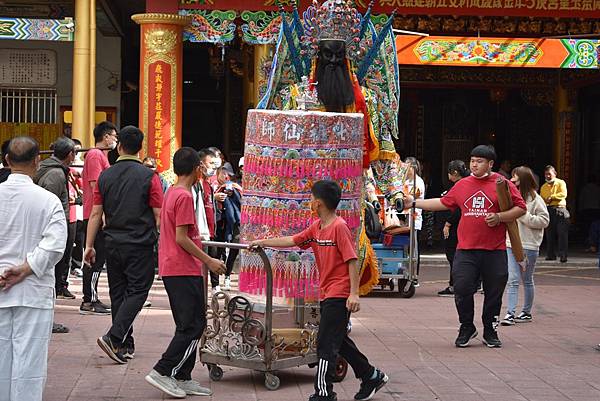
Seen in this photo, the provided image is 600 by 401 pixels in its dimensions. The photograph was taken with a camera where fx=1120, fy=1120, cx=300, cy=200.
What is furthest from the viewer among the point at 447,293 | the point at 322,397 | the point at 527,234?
the point at 447,293

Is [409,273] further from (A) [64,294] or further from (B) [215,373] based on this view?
(B) [215,373]

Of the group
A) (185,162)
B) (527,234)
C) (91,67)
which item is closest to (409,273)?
(527,234)

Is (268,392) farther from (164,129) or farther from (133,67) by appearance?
(133,67)

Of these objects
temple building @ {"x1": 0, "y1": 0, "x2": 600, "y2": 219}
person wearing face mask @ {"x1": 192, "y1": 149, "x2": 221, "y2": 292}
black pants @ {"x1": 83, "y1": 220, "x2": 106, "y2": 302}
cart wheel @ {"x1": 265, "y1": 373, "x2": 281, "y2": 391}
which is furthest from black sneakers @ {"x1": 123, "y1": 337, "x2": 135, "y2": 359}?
temple building @ {"x1": 0, "y1": 0, "x2": 600, "y2": 219}

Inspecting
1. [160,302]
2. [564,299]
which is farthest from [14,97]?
[564,299]

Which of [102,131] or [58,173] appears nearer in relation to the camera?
[58,173]

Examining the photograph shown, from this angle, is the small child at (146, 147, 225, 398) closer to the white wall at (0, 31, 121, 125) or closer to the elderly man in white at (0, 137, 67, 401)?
the elderly man in white at (0, 137, 67, 401)

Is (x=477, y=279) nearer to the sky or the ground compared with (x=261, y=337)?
nearer to the sky

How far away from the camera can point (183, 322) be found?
22.8 ft

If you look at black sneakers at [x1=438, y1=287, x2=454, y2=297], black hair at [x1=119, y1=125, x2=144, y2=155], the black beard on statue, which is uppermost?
the black beard on statue

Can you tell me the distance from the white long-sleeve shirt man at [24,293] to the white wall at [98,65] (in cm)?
1533

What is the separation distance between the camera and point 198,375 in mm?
7906

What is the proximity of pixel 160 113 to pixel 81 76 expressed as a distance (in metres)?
1.27

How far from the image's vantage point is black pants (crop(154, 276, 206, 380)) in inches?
274
